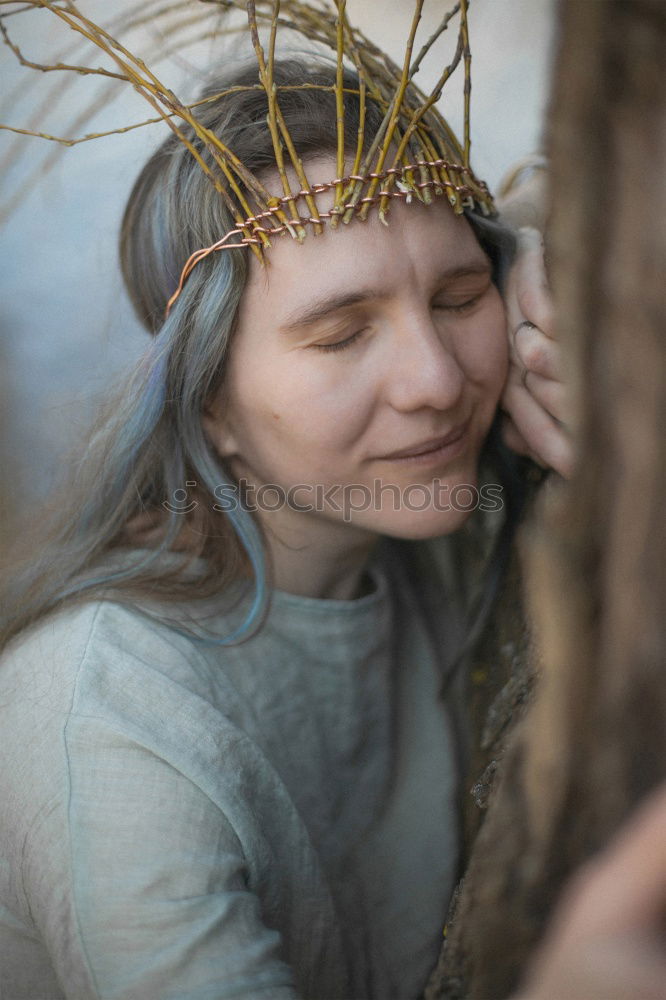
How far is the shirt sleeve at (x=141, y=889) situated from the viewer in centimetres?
95

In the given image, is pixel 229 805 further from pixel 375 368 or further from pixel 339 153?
pixel 339 153

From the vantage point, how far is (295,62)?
1354 millimetres

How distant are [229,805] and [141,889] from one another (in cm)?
15

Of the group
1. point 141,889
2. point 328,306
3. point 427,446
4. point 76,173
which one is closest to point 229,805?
point 141,889

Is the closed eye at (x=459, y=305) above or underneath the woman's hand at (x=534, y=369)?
above

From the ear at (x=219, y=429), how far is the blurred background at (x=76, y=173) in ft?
2.60

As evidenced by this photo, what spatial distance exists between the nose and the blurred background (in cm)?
104

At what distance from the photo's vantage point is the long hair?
1235mm

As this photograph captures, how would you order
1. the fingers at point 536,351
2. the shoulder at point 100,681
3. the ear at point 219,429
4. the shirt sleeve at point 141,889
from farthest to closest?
the ear at point 219,429, the fingers at point 536,351, the shoulder at point 100,681, the shirt sleeve at point 141,889

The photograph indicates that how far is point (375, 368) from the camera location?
1.16 m

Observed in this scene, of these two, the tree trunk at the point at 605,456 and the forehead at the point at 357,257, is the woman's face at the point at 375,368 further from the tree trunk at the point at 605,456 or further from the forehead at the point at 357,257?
the tree trunk at the point at 605,456

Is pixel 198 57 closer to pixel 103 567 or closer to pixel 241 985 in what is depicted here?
pixel 103 567

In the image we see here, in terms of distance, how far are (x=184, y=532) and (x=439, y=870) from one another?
701 mm

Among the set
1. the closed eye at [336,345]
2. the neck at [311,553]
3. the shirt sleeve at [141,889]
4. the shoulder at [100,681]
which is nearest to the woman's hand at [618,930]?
the shirt sleeve at [141,889]
